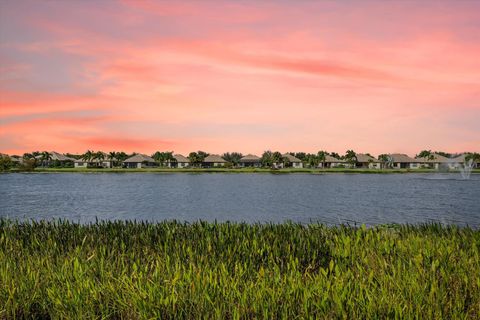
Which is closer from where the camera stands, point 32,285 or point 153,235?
point 32,285

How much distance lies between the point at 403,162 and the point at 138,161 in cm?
12051

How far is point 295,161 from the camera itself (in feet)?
598

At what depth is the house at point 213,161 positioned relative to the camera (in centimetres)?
18093

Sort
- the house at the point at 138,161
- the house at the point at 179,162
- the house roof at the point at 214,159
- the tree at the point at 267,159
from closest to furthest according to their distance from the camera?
the tree at the point at 267,159
the house roof at the point at 214,159
the house at the point at 138,161
the house at the point at 179,162

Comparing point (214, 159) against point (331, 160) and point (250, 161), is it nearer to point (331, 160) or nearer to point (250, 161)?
point (250, 161)

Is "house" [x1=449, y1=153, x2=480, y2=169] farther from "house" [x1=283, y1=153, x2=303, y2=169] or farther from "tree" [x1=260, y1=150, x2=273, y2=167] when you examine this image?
"tree" [x1=260, y1=150, x2=273, y2=167]

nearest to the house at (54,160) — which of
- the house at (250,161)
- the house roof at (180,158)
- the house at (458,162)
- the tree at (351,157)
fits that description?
the house roof at (180,158)

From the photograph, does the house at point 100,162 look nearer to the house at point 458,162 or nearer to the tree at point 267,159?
the tree at point 267,159

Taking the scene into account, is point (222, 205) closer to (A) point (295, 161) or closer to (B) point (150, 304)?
(B) point (150, 304)

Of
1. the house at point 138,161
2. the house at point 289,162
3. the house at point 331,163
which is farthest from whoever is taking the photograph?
the house at point 331,163

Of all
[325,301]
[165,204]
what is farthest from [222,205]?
[325,301]

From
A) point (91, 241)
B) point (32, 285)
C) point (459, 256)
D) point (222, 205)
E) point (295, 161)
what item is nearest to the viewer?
point (32, 285)

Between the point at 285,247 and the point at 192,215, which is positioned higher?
the point at 285,247

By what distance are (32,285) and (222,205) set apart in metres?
43.5
